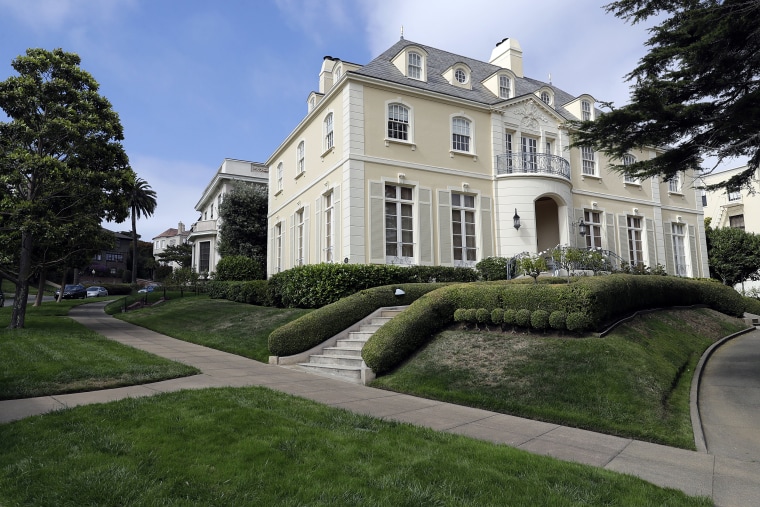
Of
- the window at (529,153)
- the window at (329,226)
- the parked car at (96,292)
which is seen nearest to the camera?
the window at (329,226)

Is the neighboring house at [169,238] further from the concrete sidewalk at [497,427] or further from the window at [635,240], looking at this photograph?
the concrete sidewalk at [497,427]

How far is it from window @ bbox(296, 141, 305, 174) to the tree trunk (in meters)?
10.5

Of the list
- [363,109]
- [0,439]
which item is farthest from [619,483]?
[363,109]

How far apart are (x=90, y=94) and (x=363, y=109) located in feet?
28.2

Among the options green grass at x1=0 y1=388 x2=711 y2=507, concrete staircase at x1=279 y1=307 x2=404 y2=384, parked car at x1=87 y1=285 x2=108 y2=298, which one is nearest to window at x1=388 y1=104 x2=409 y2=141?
concrete staircase at x1=279 y1=307 x2=404 y2=384

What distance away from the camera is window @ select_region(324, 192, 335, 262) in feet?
56.9

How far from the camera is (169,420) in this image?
4.72 m

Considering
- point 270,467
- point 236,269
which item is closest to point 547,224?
point 236,269

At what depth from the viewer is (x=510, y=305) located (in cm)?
915

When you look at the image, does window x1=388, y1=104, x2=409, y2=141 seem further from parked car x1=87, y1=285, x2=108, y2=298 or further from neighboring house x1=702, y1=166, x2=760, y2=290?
parked car x1=87, y1=285, x2=108, y2=298

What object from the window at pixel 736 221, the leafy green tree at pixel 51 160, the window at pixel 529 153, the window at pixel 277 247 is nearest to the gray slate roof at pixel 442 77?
the window at pixel 529 153

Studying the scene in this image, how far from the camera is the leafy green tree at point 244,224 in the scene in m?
29.9

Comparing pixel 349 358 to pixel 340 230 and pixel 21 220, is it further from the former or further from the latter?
pixel 21 220

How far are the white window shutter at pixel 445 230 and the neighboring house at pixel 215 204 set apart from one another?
21645mm
